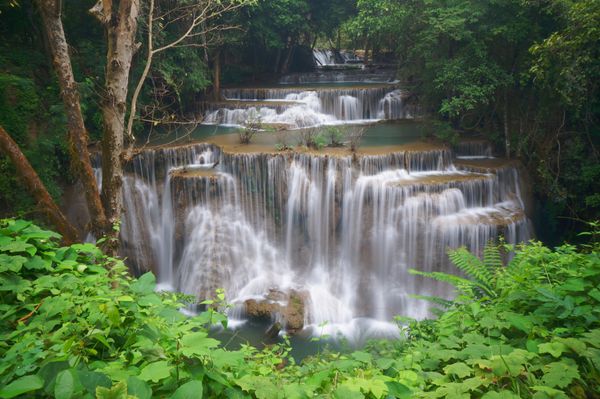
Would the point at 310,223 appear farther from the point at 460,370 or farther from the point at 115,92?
the point at 460,370

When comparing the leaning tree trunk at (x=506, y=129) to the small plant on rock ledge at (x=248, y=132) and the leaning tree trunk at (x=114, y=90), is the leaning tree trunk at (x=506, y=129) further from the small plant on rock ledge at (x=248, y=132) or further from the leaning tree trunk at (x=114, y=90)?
the leaning tree trunk at (x=114, y=90)

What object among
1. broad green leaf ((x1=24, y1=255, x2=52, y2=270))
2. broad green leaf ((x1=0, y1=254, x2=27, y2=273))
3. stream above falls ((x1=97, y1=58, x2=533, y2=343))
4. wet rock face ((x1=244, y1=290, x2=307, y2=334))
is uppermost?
broad green leaf ((x1=0, y1=254, x2=27, y2=273))

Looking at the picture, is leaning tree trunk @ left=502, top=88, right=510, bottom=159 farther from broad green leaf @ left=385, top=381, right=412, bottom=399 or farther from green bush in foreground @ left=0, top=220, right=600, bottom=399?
broad green leaf @ left=385, top=381, right=412, bottom=399

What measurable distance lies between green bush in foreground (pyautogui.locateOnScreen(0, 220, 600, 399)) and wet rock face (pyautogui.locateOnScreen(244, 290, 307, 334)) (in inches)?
238

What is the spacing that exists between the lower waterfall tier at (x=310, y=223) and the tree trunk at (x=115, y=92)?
4.70 m

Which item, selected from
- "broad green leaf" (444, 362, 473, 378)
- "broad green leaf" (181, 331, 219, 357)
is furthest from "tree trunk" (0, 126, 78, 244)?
"broad green leaf" (444, 362, 473, 378)

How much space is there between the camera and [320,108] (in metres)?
15.6

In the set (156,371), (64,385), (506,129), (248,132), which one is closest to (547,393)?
(156,371)

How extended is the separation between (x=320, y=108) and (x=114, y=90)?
10761 millimetres

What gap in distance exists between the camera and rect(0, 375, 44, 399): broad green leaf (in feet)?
4.89

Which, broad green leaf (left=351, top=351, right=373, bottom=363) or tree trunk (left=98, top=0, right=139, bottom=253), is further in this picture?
tree trunk (left=98, top=0, right=139, bottom=253)

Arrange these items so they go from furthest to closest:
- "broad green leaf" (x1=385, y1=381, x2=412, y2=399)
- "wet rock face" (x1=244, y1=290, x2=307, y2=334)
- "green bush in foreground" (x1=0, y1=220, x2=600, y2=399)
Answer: "wet rock face" (x1=244, y1=290, x2=307, y2=334)
"broad green leaf" (x1=385, y1=381, x2=412, y2=399)
"green bush in foreground" (x1=0, y1=220, x2=600, y2=399)

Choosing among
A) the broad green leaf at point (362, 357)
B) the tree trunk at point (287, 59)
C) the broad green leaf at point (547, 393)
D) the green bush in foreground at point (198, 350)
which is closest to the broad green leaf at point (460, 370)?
the green bush in foreground at point (198, 350)

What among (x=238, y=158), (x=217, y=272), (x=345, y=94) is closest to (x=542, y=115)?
(x=345, y=94)
